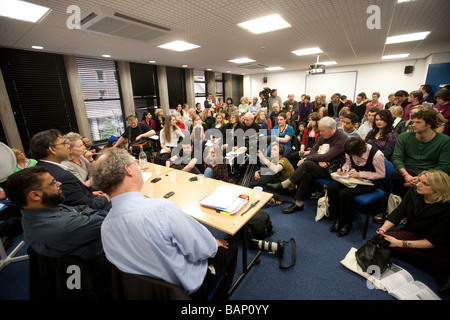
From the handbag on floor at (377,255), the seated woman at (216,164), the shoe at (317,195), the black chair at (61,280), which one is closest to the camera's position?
the black chair at (61,280)

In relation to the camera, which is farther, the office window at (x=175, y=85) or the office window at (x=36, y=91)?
the office window at (x=175, y=85)

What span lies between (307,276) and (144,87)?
7492 mm

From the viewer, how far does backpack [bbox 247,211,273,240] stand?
2.40 meters

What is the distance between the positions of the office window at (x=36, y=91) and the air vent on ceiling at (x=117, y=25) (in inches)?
125

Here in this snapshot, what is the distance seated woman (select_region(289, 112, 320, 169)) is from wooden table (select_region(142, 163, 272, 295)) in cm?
216

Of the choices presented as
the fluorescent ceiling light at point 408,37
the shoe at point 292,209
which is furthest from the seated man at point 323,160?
the fluorescent ceiling light at point 408,37

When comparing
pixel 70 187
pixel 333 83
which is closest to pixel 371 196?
pixel 70 187

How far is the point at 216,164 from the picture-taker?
299cm

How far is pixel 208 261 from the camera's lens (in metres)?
1.42

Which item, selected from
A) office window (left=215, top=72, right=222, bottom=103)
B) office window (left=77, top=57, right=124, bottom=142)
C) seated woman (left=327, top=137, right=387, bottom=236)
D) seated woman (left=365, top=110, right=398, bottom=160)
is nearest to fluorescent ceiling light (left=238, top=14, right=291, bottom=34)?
seated woman (left=365, top=110, right=398, bottom=160)

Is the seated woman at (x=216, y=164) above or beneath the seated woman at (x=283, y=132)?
beneath

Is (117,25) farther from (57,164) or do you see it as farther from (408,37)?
(408,37)

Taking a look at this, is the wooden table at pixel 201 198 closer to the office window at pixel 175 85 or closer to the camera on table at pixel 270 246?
the camera on table at pixel 270 246

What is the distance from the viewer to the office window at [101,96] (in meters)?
5.76
